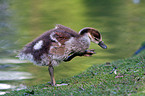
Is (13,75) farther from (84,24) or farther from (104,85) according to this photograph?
(84,24)

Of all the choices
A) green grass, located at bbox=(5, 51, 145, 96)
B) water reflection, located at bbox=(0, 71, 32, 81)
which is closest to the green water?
water reflection, located at bbox=(0, 71, 32, 81)

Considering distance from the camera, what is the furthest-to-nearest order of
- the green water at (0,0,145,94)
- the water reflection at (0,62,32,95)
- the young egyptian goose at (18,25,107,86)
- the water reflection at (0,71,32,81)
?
the green water at (0,0,145,94) → the water reflection at (0,71,32,81) → the water reflection at (0,62,32,95) → the young egyptian goose at (18,25,107,86)

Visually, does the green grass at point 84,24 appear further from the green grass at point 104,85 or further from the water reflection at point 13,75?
the green grass at point 104,85

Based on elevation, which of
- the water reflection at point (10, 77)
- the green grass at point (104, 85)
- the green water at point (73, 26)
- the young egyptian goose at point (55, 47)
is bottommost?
the green grass at point (104, 85)

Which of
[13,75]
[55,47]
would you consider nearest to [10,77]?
[13,75]

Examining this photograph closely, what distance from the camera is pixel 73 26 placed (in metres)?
21.1

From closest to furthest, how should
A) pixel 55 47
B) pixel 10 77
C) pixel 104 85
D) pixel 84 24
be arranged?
1. pixel 104 85
2. pixel 55 47
3. pixel 10 77
4. pixel 84 24

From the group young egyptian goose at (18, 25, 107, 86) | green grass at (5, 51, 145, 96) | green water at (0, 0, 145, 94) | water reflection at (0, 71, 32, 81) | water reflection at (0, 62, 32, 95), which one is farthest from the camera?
green water at (0, 0, 145, 94)

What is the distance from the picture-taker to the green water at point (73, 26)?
1194 cm

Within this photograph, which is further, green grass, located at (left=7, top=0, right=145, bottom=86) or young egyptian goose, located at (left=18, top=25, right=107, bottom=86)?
green grass, located at (left=7, top=0, right=145, bottom=86)

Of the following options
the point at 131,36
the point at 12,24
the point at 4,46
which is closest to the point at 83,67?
the point at 4,46

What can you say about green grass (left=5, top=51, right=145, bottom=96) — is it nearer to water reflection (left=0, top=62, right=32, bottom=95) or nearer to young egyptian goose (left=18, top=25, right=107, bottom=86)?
young egyptian goose (left=18, top=25, right=107, bottom=86)

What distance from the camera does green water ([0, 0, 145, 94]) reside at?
11.9 m

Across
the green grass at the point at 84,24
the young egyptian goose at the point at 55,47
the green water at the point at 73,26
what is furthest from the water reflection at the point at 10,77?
the young egyptian goose at the point at 55,47
